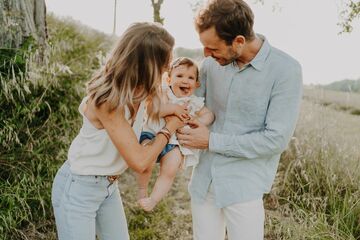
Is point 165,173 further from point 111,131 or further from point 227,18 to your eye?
point 227,18

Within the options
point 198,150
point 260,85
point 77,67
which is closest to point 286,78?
point 260,85

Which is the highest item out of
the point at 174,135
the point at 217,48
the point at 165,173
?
the point at 217,48

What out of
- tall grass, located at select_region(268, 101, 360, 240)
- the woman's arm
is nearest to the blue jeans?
the woman's arm

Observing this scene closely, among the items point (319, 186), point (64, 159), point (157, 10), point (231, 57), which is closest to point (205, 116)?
point (231, 57)

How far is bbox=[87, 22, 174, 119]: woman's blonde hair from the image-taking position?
2.38 metres

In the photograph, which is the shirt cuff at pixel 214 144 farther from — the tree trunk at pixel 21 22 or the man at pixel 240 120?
the tree trunk at pixel 21 22

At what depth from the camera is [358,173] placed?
14.8 feet

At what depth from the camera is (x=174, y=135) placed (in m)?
2.93

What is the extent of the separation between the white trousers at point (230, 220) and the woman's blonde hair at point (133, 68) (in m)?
0.75

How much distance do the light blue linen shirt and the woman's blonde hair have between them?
44 centimetres

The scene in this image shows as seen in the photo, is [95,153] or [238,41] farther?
[238,41]

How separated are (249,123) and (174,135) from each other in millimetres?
462

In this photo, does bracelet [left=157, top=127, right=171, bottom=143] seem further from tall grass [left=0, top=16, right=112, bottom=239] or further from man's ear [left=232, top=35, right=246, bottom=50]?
tall grass [left=0, top=16, right=112, bottom=239]

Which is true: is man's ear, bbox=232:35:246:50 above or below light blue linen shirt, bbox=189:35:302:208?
above
